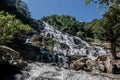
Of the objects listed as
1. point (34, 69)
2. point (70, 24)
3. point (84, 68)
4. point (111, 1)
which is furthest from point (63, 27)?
point (111, 1)

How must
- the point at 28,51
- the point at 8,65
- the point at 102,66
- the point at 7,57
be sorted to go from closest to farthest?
the point at 8,65 < the point at 7,57 < the point at 102,66 < the point at 28,51

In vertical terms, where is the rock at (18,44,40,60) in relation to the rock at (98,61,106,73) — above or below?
above

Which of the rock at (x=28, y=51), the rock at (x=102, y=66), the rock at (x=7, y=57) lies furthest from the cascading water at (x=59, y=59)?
the rock at (x=102, y=66)

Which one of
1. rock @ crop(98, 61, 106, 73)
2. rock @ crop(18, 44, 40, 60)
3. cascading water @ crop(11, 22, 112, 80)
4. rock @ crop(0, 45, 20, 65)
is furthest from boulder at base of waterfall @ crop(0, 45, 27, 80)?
rock @ crop(18, 44, 40, 60)

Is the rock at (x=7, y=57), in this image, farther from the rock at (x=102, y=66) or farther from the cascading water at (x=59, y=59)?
the rock at (x=102, y=66)

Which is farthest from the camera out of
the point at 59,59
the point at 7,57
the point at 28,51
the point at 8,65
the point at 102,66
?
the point at 59,59

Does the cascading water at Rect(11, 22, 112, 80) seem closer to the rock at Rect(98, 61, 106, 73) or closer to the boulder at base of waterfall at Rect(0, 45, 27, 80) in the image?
the boulder at base of waterfall at Rect(0, 45, 27, 80)

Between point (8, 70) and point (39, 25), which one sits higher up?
point (39, 25)

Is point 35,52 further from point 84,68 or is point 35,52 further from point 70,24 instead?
point 70,24

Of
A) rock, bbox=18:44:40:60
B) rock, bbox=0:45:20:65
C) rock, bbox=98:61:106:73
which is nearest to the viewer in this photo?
rock, bbox=0:45:20:65

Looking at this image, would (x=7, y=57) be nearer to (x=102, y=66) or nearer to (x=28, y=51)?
(x=102, y=66)

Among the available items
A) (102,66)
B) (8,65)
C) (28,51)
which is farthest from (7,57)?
(28,51)

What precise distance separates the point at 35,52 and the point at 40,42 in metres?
9.12

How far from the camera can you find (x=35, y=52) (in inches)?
1809
